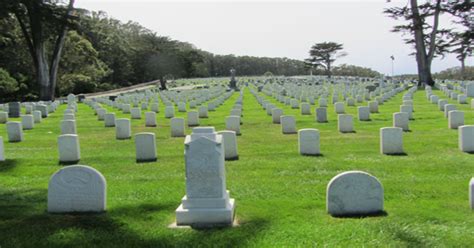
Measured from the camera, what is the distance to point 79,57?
53562 millimetres

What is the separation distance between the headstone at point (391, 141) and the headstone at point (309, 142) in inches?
62.7

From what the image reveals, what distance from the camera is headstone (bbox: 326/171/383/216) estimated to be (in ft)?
22.8

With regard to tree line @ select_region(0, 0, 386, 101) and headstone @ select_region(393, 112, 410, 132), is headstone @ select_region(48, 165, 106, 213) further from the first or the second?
headstone @ select_region(393, 112, 410, 132)

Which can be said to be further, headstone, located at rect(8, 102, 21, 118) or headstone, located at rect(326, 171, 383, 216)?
headstone, located at rect(8, 102, 21, 118)

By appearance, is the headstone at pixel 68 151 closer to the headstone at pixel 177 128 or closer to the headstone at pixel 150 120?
the headstone at pixel 177 128

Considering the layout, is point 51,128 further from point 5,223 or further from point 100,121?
point 5,223

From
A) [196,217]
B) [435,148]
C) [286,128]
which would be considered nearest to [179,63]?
[286,128]

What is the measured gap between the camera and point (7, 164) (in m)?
11.5

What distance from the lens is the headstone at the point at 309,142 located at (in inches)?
465

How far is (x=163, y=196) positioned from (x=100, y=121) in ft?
47.6

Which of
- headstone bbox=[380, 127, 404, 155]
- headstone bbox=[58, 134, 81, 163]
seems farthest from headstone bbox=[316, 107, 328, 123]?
headstone bbox=[58, 134, 81, 163]

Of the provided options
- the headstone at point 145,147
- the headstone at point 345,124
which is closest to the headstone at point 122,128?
the headstone at point 145,147

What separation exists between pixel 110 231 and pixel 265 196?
2767mm

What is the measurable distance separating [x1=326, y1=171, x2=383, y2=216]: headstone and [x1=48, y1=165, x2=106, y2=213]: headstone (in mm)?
3388
